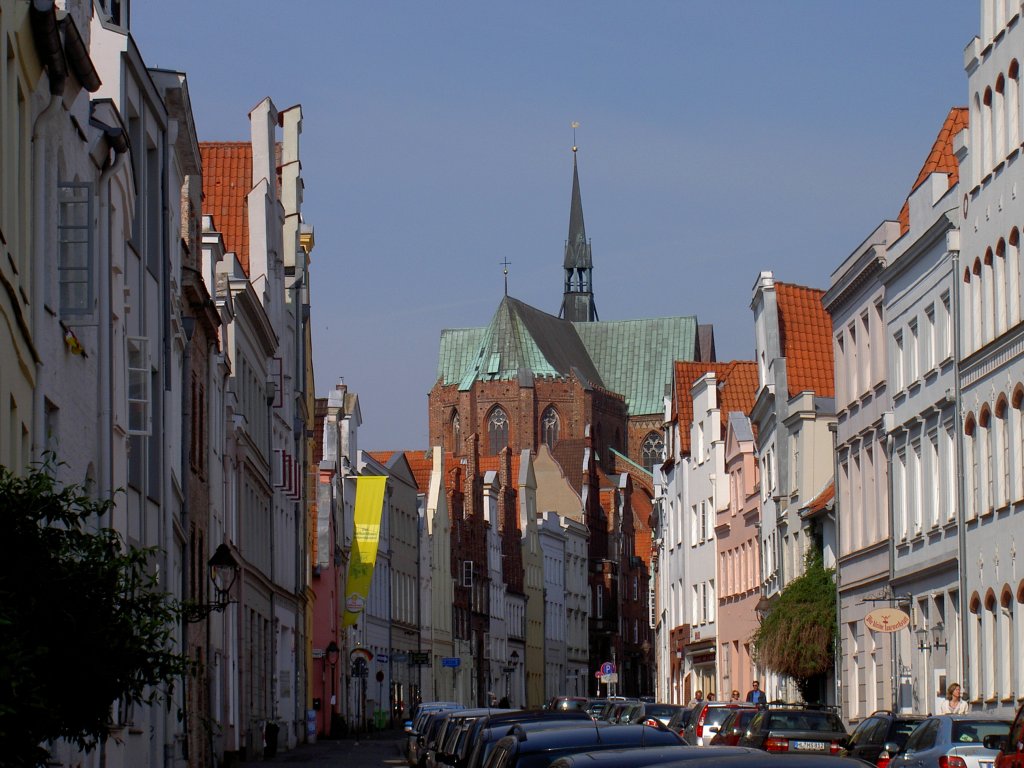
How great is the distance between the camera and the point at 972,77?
3678 cm

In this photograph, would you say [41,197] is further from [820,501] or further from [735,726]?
[820,501]

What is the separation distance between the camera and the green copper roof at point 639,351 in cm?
17112

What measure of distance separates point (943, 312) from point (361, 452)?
46169 mm

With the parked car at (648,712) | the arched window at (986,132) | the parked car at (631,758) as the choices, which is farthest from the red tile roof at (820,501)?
the parked car at (631,758)

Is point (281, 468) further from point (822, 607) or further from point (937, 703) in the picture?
point (937, 703)

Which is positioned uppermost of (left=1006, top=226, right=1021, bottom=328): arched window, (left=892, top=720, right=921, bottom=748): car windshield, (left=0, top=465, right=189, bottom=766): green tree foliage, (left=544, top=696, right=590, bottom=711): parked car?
(left=1006, top=226, right=1021, bottom=328): arched window

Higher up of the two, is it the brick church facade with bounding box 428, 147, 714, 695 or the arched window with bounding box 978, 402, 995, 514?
the brick church facade with bounding box 428, 147, 714, 695

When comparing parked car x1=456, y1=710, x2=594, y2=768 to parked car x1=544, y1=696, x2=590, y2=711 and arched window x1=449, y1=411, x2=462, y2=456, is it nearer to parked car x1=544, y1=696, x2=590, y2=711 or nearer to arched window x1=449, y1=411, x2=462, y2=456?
parked car x1=544, y1=696, x2=590, y2=711

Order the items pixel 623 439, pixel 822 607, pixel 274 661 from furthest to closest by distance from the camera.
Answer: pixel 623 439 → pixel 274 661 → pixel 822 607

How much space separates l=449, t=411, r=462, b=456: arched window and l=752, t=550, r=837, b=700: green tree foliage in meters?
106

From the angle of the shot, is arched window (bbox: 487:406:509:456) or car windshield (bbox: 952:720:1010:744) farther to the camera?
arched window (bbox: 487:406:509:456)

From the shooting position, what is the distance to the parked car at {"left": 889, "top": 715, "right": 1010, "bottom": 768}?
1875 centimetres

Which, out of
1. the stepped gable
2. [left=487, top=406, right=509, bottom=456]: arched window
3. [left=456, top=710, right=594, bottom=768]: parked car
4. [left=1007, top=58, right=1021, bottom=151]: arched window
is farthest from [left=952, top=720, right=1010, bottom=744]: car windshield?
[left=487, top=406, right=509, bottom=456]: arched window

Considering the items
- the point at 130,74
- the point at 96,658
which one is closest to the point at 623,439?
the point at 130,74
